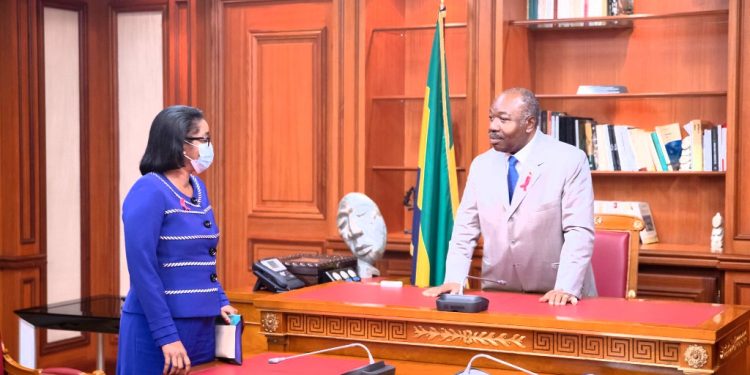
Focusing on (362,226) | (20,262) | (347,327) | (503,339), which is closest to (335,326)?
(347,327)

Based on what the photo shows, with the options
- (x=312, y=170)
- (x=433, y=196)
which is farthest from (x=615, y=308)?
(x=312, y=170)

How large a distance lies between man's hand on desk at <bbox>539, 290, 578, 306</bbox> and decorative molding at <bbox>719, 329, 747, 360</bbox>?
550 mm

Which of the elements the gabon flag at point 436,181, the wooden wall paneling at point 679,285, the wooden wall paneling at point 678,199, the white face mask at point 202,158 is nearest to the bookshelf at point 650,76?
the wooden wall paneling at point 678,199

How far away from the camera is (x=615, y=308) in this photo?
11.5 ft

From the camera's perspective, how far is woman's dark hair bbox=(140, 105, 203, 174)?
3.14 metres

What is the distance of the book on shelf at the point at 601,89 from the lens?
5.37 metres

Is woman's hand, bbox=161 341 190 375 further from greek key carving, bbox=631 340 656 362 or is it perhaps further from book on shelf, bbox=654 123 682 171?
book on shelf, bbox=654 123 682 171

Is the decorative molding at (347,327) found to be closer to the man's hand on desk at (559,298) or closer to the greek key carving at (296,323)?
the greek key carving at (296,323)

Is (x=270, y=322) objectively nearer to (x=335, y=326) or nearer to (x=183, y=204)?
(x=335, y=326)

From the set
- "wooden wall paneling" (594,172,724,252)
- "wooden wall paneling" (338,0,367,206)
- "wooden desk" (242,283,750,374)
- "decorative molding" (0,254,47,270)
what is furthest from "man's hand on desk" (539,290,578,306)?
"decorative molding" (0,254,47,270)

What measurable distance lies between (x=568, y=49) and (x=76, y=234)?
3.31 m

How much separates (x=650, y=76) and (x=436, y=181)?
1.31 m

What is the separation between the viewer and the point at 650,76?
553 cm

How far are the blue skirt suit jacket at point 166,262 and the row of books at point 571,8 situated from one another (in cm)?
288
